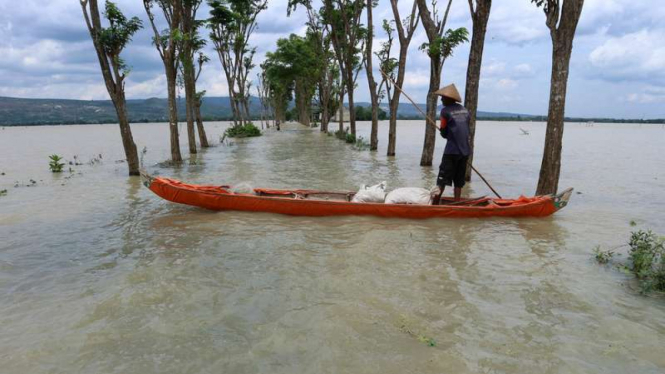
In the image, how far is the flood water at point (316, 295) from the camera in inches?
129

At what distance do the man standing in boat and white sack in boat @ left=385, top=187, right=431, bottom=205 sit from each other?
0.21m

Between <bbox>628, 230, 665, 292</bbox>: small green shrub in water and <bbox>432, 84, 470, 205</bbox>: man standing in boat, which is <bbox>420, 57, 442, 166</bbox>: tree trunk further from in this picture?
<bbox>628, 230, 665, 292</bbox>: small green shrub in water

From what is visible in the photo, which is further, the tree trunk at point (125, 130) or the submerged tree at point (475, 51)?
the tree trunk at point (125, 130)

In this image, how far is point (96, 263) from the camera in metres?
5.45

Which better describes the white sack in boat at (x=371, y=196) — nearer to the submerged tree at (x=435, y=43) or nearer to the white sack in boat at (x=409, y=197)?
the white sack in boat at (x=409, y=197)

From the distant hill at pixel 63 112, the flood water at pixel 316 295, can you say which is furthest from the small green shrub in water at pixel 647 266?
the distant hill at pixel 63 112

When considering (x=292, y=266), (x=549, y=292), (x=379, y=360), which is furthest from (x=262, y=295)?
(x=549, y=292)

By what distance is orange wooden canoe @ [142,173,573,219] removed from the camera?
24.1ft

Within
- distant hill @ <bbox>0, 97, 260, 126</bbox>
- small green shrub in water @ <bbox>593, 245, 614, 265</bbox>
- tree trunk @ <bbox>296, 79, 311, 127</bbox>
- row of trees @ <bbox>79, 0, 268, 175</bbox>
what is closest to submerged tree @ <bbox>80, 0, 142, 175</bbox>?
row of trees @ <bbox>79, 0, 268, 175</bbox>

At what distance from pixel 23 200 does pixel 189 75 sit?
1092 centimetres

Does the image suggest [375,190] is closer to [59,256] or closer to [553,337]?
[553,337]

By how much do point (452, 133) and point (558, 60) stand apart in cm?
230

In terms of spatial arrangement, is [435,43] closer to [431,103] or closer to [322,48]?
[431,103]

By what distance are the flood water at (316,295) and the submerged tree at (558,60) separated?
1357mm
